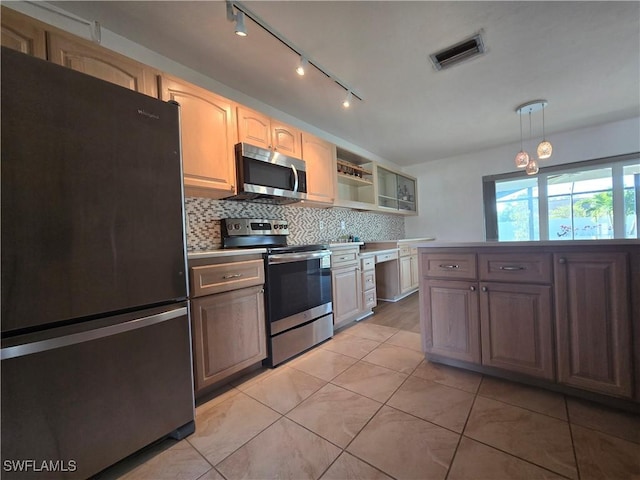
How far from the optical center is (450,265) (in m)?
1.79

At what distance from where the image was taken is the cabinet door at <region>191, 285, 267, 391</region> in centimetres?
→ 155

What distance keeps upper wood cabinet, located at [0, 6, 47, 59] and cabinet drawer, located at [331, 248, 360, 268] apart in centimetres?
230

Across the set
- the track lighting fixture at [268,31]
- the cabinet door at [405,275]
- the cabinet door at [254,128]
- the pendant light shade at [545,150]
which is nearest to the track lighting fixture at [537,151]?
the pendant light shade at [545,150]

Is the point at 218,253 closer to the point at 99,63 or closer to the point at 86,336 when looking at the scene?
the point at 86,336

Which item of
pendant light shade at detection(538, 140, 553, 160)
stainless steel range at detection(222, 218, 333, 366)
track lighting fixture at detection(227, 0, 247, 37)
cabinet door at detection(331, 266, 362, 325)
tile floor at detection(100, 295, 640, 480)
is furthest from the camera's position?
cabinet door at detection(331, 266, 362, 325)

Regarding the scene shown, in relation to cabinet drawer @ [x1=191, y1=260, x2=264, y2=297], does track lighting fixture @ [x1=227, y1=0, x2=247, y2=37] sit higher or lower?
higher

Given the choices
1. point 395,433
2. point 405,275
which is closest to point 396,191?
point 405,275

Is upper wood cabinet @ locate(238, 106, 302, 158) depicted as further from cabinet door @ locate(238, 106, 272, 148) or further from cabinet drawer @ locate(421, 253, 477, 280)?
cabinet drawer @ locate(421, 253, 477, 280)

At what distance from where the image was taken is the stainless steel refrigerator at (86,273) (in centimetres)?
88

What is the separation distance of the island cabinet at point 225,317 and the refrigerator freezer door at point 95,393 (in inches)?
10.1

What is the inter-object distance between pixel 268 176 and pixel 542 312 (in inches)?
84.3

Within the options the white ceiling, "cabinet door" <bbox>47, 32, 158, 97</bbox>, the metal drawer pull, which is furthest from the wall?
"cabinet door" <bbox>47, 32, 158, 97</bbox>

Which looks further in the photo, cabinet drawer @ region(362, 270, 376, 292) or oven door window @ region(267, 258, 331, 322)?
cabinet drawer @ region(362, 270, 376, 292)

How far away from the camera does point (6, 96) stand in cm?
87
